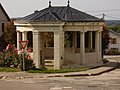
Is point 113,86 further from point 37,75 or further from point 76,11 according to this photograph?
point 76,11

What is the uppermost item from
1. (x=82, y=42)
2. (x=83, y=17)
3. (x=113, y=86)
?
(x=83, y=17)

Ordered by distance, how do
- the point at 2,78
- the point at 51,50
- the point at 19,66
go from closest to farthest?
the point at 2,78 < the point at 19,66 < the point at 51,50

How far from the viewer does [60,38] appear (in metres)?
29.7

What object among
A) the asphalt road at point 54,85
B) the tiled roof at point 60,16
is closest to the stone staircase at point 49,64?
the tiled roof at point 60,16

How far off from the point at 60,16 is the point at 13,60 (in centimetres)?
764

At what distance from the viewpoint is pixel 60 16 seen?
105 ft

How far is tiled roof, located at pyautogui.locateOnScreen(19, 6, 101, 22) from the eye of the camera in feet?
99.4

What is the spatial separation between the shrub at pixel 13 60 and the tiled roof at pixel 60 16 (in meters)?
4.23

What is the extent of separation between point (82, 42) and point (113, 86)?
12.6 meters

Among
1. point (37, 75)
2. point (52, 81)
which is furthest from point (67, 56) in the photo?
point (52, 81)

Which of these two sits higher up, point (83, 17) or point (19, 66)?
point (83, 17)

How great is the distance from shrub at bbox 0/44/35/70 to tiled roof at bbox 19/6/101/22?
423 centimetres

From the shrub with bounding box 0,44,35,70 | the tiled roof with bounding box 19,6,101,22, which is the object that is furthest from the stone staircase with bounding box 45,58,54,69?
the shrub with bounding box 0,44,35,70

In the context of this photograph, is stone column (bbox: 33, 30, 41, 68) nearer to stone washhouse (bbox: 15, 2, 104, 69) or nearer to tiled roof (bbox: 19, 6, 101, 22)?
stone washhouse (bbox: 15, 2, 104, 69)
